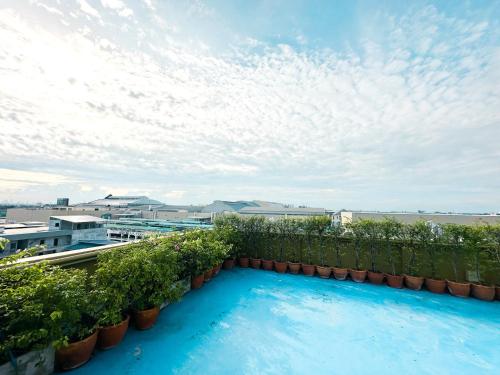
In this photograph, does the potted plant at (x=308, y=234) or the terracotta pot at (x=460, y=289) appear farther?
the potted plant at (x=308, y=234)

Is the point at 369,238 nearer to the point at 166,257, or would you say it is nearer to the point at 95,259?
the point at 166,257

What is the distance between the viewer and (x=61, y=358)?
198 centimetres

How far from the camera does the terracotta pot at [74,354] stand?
6.50ft

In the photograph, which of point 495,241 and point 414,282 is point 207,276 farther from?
point 495,241

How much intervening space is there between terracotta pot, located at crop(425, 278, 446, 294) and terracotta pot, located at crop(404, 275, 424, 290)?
0.46 feet

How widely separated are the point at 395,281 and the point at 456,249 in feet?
4.48

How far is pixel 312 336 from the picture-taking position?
278cm

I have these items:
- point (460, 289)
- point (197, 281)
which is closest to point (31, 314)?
point (197, 281)

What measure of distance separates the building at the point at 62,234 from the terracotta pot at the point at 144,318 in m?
10.4

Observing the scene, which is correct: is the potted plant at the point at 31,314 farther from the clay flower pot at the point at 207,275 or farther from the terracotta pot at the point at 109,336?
the clay flower pot at the point at 207,275

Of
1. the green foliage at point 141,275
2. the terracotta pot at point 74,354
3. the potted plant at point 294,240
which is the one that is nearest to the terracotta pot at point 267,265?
the potted plant at point 294,240

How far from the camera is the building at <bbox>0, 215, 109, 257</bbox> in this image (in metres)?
9.61

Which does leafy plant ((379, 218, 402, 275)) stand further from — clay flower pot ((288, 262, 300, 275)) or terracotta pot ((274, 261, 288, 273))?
terracotta pot ((274, 261, 288, 273))

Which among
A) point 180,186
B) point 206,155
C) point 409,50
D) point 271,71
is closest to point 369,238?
point 409,50
